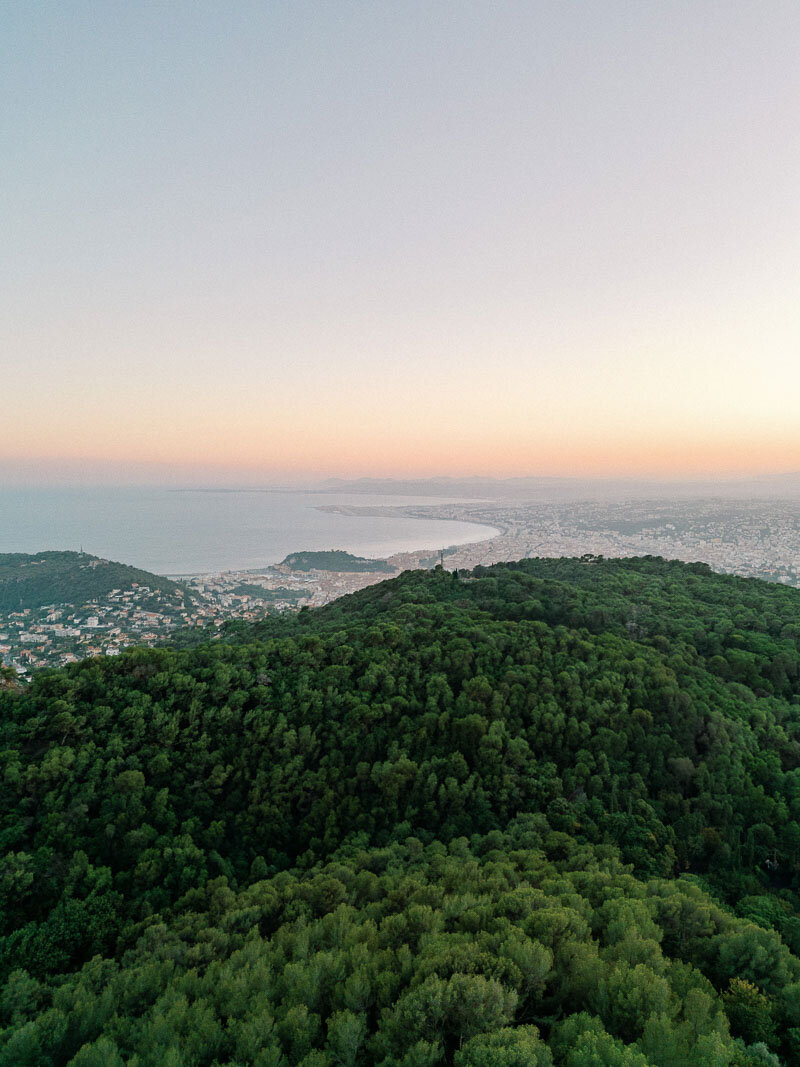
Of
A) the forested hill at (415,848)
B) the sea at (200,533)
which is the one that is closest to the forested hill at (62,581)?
the sea at (200,533)

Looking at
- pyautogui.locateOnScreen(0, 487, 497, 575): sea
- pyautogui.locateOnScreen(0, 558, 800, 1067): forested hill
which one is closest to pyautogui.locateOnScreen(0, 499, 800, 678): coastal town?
pyautogui.locateOnScreen(0, 487, 497, 575): sea

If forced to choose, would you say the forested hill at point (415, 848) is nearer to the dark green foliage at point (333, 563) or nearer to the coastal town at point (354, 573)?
the coastal town at point (354, 573)

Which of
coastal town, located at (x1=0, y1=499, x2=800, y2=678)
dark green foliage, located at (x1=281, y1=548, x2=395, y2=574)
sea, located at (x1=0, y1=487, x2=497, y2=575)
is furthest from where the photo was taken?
sea, located at (x1=0, y1=487, x2=497, y2=575)

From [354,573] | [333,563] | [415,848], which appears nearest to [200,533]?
[333,563]

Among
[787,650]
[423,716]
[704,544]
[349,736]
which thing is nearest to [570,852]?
[423,716]

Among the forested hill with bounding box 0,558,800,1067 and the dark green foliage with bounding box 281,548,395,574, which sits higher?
the forested hill with bounding box 0,558,800,1067

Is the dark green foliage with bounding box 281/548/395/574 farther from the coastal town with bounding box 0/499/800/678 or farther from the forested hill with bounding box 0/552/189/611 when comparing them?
the forested hill with bounding box 0/552/189/611

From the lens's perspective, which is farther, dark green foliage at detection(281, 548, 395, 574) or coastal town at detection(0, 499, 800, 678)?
dark green foliage at detection(281, 548, 395, 574)
